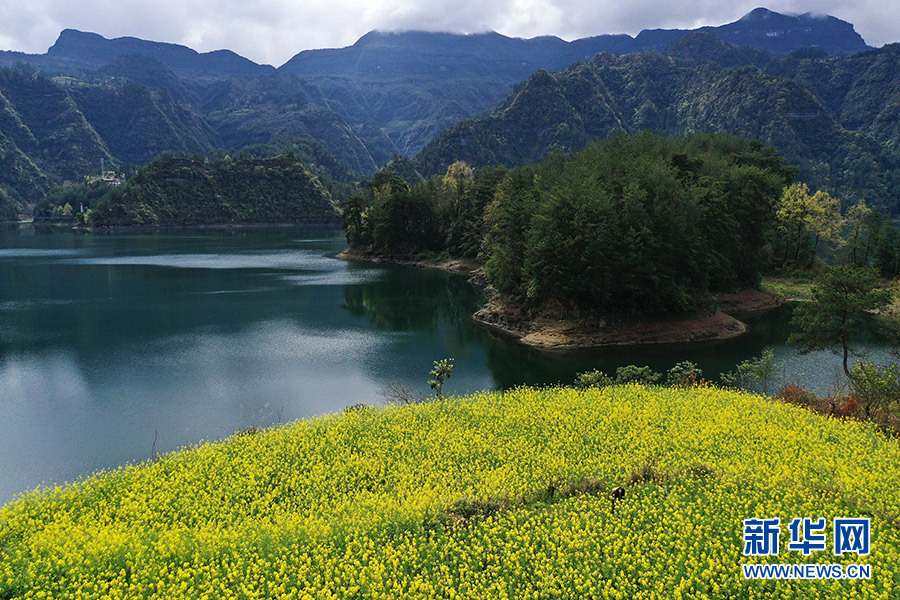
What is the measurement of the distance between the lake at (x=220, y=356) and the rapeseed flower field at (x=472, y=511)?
8.84m

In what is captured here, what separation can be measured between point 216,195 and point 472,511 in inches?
7159

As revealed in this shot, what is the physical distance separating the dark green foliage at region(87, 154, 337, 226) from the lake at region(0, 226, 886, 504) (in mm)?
91395

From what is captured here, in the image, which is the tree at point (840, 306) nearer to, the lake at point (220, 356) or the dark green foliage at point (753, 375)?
the dark green foliage at point (753, 375)

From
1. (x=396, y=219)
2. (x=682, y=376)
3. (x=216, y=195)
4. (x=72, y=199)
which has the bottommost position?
(x=682, y=376)

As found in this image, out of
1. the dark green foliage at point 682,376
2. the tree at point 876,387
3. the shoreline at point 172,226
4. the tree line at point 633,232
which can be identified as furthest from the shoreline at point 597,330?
the shoreline at point 172,226

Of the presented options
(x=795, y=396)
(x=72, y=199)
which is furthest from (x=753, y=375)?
(x=72, y=199)

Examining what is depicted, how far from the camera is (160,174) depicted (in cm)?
17162

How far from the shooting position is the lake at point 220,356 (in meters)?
26.6

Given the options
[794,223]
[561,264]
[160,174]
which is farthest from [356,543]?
[160,174]

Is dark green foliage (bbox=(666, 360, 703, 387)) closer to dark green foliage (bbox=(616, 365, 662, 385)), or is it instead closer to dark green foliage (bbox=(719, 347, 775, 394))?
dark green foliage (bbox=(616, 365, 662, 385))

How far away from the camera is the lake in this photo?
26.6m

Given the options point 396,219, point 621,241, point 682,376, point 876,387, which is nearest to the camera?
point 876,387

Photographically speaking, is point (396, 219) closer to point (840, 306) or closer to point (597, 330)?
point (597, 330)

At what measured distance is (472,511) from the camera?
1436 cm
